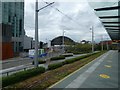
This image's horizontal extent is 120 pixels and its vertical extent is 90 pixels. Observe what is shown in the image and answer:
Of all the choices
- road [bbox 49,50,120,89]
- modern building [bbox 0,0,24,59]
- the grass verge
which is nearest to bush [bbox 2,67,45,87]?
the grass verge

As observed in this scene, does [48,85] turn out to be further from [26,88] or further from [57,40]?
[57,40]

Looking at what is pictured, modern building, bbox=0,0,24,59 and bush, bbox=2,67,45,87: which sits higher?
modern building, bbox=0,0,24,59

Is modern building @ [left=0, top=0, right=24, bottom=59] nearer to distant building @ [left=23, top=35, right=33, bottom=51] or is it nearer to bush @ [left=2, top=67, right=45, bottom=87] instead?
distant building @ [left=23, top=35, right=33, bottom=51]

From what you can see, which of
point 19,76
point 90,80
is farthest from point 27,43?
point 19,76

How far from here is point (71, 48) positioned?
87812mm

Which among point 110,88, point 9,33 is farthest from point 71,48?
point 110,88

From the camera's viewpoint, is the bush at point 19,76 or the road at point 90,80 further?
the road at point 90,80

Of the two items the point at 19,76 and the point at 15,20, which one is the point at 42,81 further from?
the point at 15,20

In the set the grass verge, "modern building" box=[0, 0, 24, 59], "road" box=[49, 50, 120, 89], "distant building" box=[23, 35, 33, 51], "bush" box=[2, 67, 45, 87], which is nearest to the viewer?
the grass verge

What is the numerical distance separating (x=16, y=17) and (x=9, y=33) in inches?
571

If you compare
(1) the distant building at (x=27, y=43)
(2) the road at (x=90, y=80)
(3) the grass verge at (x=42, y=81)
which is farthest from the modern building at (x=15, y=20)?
(3) the grass verge at (x=42, y=81)

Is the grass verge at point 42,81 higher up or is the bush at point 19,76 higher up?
the bush at point 19,76

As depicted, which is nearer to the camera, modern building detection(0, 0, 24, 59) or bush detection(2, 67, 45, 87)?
bush detection(2, 67, 45, 87)

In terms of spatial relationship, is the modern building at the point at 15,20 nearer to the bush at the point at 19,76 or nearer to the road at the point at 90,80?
the road at the point at 90,80
